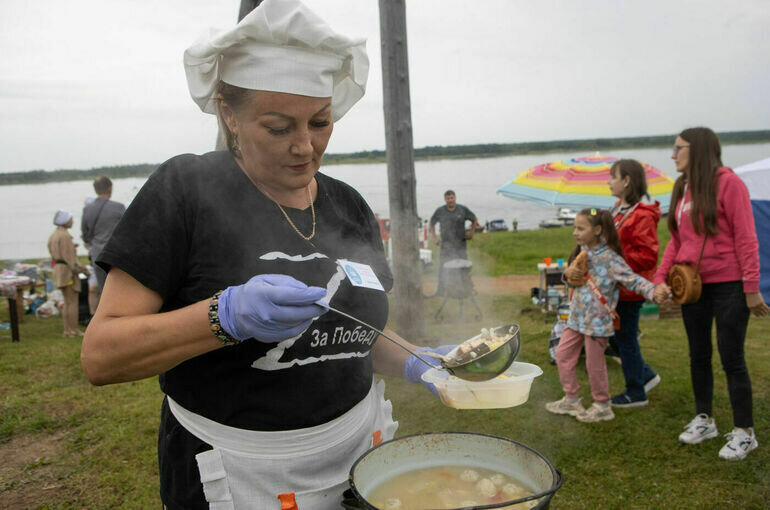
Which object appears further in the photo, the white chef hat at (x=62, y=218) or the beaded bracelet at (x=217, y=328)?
Result: the white chef hat at (x=62, y=218)

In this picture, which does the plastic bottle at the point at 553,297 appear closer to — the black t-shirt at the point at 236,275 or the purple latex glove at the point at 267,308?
the black t-shirt at the point at 236,275

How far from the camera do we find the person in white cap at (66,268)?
7137mm

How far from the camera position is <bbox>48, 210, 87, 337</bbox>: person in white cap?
23.4ft

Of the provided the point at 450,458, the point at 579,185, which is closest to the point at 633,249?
the point at 450,458

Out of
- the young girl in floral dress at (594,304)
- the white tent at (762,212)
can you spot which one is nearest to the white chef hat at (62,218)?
the young girl in floral dress at (594,304)

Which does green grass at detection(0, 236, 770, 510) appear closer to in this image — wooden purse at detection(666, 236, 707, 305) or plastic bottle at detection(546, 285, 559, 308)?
wooden purse at detection(666, 236, 707, 305)

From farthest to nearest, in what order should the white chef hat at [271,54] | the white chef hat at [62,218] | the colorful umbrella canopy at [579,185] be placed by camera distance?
the colorful umbrella canopy at [579,185] → the white chef hat at [62,218] → the white chef hat at [271,54]

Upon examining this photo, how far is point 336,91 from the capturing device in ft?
5.04

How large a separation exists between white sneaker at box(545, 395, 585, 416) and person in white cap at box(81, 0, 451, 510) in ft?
10.7

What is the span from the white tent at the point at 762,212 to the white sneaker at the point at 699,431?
423cm

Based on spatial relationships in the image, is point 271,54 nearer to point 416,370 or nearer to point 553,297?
point 416,370

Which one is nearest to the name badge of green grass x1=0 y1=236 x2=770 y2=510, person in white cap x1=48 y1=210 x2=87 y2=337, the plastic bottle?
green grass x1=0 y1=236 x2=770 y2=510

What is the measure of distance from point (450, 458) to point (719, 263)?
2680 millimetres

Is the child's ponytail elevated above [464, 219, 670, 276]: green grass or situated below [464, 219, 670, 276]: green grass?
A: above
